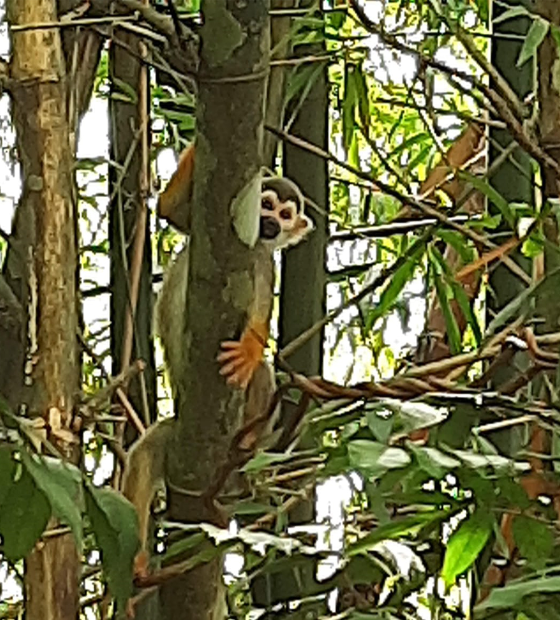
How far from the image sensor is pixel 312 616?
1.12 m

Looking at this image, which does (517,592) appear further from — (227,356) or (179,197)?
(179,197)

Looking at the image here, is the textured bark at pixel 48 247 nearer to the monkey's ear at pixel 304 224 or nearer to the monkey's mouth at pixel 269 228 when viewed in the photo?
the monkey's ear at pixel 304 224

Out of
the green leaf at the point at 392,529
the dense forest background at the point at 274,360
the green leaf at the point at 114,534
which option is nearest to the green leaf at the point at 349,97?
the dense forest background at the point at 274,360

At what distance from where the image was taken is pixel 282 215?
1750 mm

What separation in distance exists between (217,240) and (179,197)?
0.71m

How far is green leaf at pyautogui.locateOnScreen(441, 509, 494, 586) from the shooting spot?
0.65m

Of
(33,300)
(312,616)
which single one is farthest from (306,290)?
(33,300)

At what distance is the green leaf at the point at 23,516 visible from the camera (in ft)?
1.72

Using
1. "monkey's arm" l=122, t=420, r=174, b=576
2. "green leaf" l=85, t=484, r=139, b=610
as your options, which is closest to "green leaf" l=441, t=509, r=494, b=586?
"green leaf" l=85, t=484, r=139, b=610

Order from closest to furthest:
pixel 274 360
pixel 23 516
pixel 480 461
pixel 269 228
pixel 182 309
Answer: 1. pixel 23 516
2. pixel 480 461
3. pixel 274 360
4. pixel 182 309
5. pixel 269 228

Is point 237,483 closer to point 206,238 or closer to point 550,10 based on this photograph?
point 206,238

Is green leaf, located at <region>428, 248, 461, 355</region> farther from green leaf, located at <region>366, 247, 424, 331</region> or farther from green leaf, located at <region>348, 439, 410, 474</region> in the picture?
green leaf, located at <region>348, 439, 410, 474</region>

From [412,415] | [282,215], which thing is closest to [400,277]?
[412,415]

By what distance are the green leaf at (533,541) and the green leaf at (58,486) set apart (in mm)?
247
